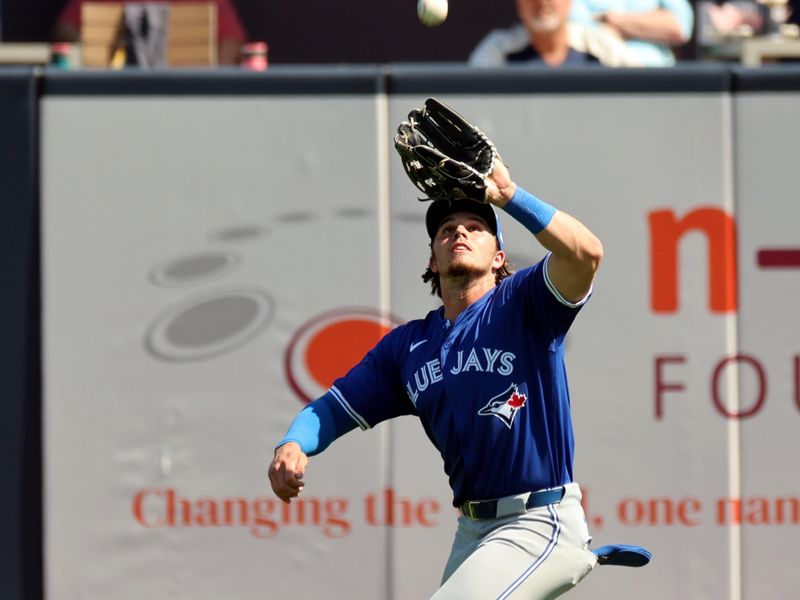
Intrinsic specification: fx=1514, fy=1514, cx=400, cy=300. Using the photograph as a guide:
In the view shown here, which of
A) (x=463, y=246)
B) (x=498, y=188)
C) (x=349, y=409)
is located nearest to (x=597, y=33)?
(x=463, y=246)

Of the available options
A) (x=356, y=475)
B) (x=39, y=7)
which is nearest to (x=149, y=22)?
(x=39, y=7)

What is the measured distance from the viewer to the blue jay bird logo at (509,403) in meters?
4.43

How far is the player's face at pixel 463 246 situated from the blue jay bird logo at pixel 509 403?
1.26ft

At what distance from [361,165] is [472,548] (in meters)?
2.46

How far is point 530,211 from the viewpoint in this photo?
4094 mm

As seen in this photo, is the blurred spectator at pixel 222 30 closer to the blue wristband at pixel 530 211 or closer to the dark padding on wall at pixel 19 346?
the dark padding on wall at pixel 19 346

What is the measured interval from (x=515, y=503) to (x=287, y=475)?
684mm

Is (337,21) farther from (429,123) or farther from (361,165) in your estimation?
(429,123)

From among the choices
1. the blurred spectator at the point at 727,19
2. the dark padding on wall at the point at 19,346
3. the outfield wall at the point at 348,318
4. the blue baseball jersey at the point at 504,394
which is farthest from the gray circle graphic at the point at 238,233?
the blurred spectator at the point at 727,19

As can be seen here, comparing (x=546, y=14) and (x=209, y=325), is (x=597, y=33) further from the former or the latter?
(x=209, y=325)

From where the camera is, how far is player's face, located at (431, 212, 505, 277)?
4512 millimetres

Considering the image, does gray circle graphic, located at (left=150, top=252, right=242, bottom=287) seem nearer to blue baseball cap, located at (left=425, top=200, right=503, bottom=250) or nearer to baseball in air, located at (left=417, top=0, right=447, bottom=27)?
baseball in air, located at (left=417, top=0, right=447, bottom=27)

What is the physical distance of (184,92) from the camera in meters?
6.54

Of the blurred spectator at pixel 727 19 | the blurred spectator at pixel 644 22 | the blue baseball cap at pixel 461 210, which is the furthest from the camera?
the blurred spectator at pixel 727 19
